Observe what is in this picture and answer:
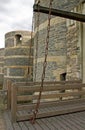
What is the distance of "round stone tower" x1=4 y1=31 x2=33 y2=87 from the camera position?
23.6 metres

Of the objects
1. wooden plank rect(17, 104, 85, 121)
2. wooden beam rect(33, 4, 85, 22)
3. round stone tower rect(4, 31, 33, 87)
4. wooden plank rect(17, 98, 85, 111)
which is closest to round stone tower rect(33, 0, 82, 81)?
wooden beam rect(33, 4, 85, 22)

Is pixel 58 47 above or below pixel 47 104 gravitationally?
above

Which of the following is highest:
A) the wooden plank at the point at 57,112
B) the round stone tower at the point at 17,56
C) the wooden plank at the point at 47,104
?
the round stone tower at the point at 17,56

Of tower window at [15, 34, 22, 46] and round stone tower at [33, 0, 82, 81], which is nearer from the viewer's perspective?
round stone tower at [33, 0, 82, 81]

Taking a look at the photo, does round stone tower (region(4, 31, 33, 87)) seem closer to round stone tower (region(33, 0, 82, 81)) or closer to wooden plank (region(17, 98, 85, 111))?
round stone tower (region(33, 0, 82, 81))

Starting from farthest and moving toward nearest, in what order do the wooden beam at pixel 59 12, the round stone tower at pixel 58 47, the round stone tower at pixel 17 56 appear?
the round stone tower at pixel 17 56
the round stone tower at pixel 58 47
the wooden beam at pixel 59 12

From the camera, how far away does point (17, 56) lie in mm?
23953

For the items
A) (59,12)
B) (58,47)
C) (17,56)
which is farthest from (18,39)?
(59,12)

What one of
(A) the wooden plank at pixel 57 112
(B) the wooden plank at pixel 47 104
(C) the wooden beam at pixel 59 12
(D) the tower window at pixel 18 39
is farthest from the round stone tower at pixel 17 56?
(A) the wooden plank at pixel 57 112

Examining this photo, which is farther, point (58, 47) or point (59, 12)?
point (58, 47)

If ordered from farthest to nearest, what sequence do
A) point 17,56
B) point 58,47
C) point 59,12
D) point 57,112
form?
point 17,56
point 58,47
point 59,12
point 57,112

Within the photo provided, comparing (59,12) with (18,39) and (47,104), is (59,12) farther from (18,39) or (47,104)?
(18,39)

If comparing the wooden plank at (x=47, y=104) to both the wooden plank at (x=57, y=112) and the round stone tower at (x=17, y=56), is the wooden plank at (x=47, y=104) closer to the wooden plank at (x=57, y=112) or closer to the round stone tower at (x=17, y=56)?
the wooden plank at (x=57, y=112)

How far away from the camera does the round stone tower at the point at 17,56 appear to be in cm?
2361
